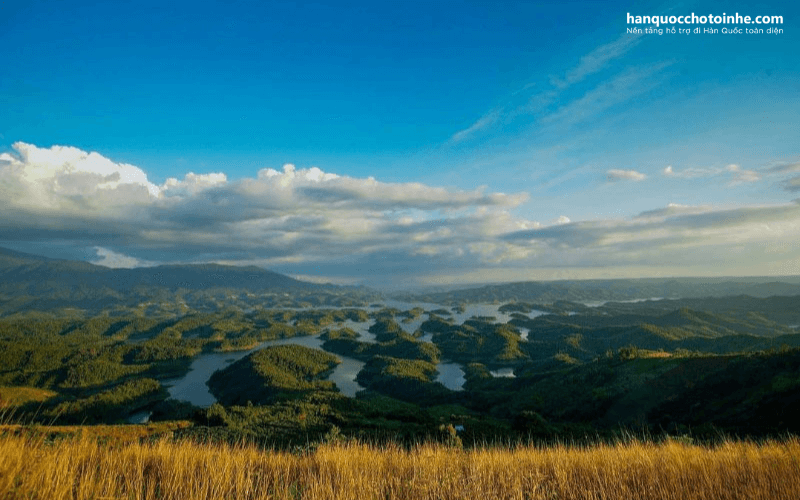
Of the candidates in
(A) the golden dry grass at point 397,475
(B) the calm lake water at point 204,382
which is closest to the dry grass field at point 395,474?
(A) the golden dry grass at point 397,475

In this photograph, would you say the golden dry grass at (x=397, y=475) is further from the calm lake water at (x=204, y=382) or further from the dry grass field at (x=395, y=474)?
the calm lake water at (x=204, y=382)

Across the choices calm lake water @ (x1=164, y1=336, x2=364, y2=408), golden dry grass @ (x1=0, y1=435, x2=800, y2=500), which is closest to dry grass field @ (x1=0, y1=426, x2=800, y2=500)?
golden dry grass @ (x1=0, y1=435, x2=800, y2=500)

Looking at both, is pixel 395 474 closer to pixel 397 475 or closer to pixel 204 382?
pixel 397 475

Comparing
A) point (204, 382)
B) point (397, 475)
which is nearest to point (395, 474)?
point (397, 475)

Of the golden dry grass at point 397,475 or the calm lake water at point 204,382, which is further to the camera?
the calm lake water at point 204,382

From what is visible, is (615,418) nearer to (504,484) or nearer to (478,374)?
(504,484)

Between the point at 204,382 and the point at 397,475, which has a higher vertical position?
the point at 397,475

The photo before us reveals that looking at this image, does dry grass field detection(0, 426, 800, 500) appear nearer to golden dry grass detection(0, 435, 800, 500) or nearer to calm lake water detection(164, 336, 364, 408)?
golden dry grass detection(0, 435, 800, 500)

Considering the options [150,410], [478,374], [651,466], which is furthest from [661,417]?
[150,410]
